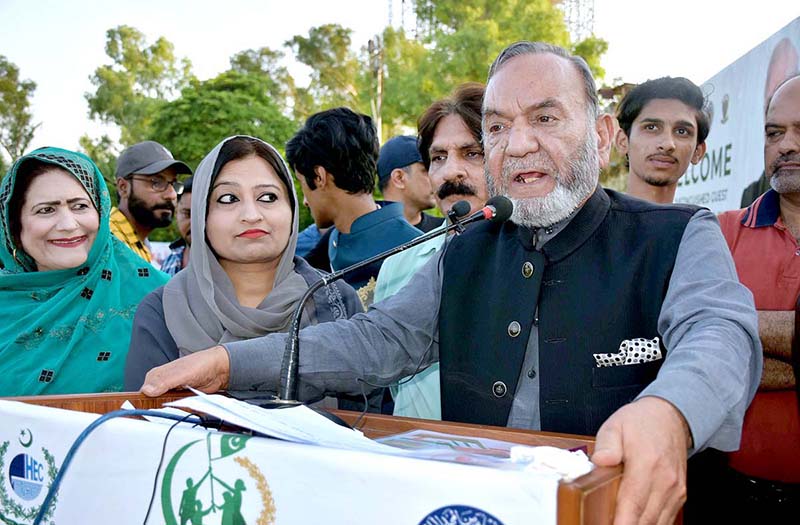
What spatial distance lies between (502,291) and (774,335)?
3.95 ft

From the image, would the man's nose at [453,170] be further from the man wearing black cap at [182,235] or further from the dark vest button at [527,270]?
the man wearing black cap at [182,235]

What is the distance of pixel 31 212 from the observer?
A: 3.17 metres

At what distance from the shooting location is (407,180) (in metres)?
5.18

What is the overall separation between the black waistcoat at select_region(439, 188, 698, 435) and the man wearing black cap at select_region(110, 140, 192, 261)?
444cm

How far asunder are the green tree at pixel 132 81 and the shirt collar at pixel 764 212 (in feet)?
146

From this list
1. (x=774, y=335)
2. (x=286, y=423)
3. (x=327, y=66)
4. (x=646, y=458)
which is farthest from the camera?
(x=327, y=66)

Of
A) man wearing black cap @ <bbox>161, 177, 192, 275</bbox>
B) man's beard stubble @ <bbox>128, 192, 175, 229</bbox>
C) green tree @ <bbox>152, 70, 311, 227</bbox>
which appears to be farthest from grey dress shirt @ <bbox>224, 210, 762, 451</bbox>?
green tree @ <bbox>152, 70, 311, 227</bbox>

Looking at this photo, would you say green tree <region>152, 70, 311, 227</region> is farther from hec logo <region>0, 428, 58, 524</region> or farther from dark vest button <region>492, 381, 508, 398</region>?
hec logo <region>0, 428, 58, 524</region>

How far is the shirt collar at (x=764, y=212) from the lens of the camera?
2988 mm

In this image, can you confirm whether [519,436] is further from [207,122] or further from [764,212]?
[207,122]

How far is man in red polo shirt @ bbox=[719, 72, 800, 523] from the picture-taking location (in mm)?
2611

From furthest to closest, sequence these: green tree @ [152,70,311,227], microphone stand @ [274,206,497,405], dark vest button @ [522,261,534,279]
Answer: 1. green tree @ [152,70,311,227]
2. dark vest button @ [522,261,534,279]
3. microphone stand @ [274,206,497,405]

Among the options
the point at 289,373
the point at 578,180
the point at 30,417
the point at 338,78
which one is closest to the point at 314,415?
the point at 289,373

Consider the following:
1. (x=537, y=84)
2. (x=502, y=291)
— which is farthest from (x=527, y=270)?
(x=537, y=84)
